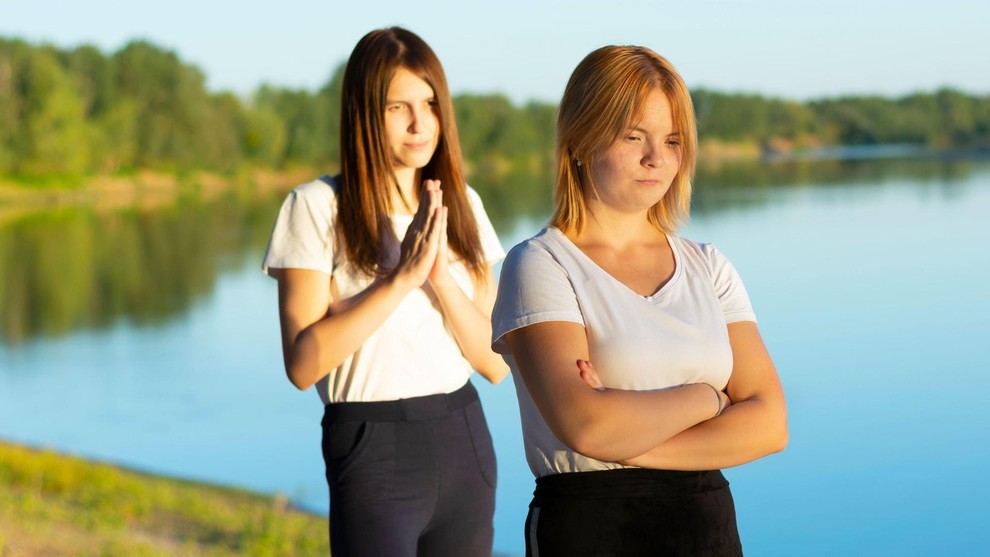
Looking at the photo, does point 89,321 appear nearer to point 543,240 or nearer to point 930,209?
point 543,240

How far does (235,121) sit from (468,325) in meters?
61.6

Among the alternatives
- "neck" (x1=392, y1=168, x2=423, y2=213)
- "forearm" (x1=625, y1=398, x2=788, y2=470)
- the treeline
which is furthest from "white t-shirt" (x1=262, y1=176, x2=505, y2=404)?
the treeline

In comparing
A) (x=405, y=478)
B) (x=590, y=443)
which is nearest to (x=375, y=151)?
(x=405, y=478)

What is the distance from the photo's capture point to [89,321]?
19.9 metres

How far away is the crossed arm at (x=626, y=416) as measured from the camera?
5.33 ft

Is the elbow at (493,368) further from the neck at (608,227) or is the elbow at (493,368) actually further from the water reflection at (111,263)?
the water reflection at (111,263)

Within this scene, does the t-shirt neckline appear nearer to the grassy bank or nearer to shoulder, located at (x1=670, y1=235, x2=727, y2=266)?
shoulder, located at (x1=670, y1=235, x2=727, y2=266)

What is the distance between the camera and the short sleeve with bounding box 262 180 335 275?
7.79 feet

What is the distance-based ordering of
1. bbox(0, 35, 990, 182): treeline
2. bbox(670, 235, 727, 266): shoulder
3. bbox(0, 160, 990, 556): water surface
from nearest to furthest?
1. bbox(670, 235, 727, 266): shoulder
2. bbox(0, 160, 990, 556): water surface
3. bbox(0, 35, 990, 182): treeline

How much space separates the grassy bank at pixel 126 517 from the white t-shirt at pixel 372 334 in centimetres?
280

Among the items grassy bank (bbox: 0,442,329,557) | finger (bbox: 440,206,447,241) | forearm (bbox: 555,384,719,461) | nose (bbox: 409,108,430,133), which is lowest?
grassy bank (bbox: 0,442,329,557)

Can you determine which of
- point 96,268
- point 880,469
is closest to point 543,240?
point 880,469

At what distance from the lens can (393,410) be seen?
7.65 ft

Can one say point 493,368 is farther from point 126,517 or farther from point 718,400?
point 126,517
